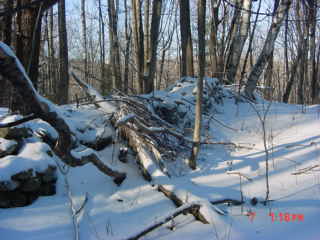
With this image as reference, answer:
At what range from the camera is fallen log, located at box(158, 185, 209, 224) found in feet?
7.36

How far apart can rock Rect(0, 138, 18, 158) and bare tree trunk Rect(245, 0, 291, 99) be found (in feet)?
17.9

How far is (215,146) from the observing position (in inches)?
172

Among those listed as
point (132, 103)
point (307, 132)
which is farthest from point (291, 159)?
point (132, 103)

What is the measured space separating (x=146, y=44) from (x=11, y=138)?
5.38m

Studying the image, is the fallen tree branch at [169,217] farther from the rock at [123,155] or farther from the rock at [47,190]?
the rock at [123,155]

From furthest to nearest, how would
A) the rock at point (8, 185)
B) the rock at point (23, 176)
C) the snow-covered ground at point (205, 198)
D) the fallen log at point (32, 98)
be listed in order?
the rock at point (23, 176) → the rock at point (8, 185) → the snow-covered ground at point (205, 198) → the fallen log at point (32, 98)

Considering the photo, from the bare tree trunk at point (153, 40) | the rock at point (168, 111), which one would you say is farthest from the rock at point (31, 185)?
the bare tree trunk at point (153, 40)

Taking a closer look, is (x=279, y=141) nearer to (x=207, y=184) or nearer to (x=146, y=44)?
(x=207, y=184)

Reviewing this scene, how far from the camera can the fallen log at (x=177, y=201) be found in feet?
7.36

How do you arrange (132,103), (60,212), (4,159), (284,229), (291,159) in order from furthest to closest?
(132,103) → (291,159) → (4,159) → (60,212) → (284,229)

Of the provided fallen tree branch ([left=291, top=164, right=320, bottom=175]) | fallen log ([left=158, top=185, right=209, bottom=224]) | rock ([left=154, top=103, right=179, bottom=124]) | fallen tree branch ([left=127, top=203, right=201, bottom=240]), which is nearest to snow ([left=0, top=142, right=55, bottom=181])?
fallen log ([left=158, top=185, right=209, bottom=224])

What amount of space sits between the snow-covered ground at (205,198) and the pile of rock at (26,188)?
0.29 ft

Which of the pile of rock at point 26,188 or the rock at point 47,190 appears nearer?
the pile of rock at point 26,188

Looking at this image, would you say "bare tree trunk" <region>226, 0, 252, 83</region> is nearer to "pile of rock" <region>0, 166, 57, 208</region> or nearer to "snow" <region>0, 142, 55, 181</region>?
"snow" <region>0, 142, 55, 181</region>
